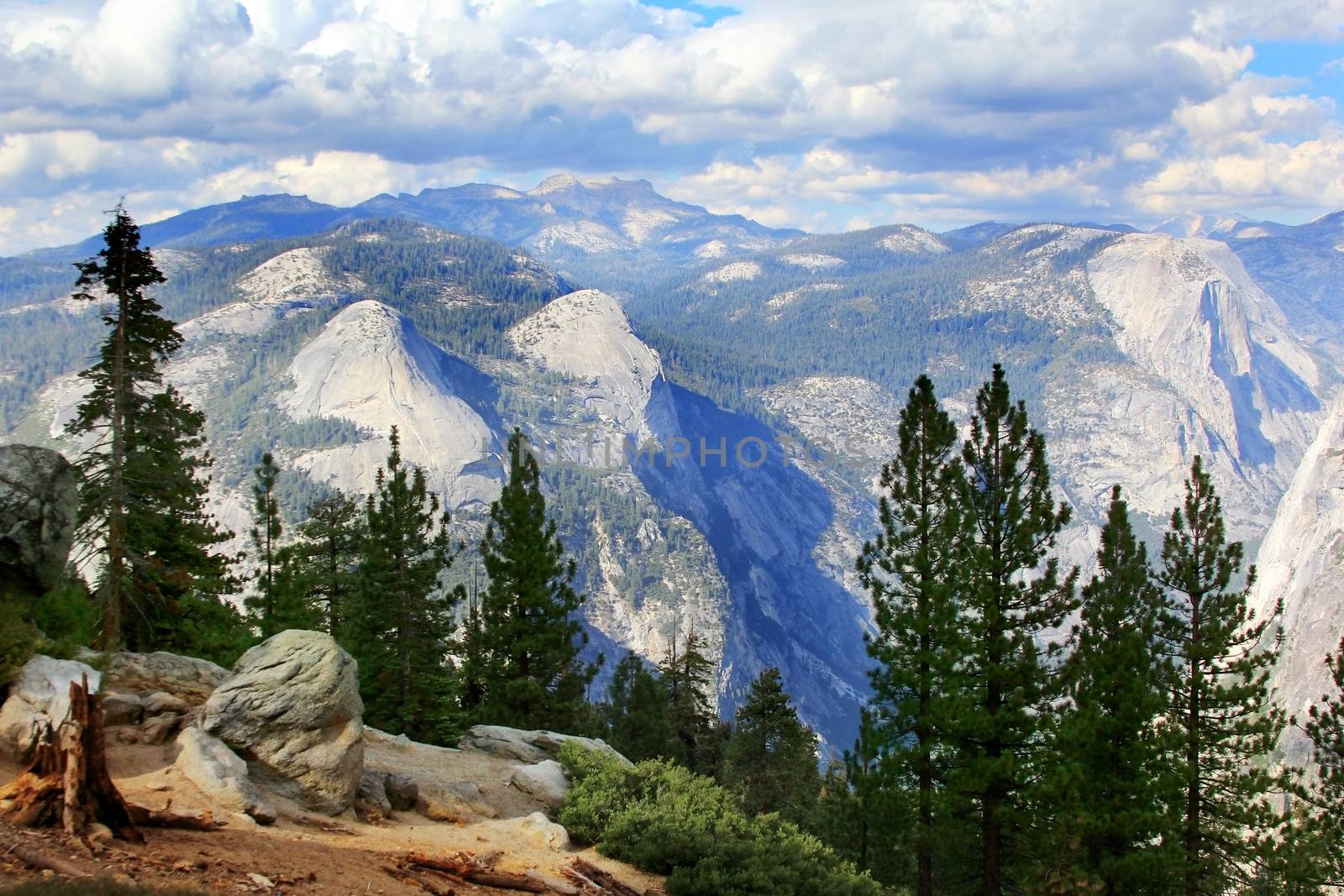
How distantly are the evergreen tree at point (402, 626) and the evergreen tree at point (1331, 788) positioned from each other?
25152 millimetres

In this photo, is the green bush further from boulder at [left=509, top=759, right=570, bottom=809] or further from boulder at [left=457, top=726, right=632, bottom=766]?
boulder at [left=457, top=726, right=632, bottom=766]

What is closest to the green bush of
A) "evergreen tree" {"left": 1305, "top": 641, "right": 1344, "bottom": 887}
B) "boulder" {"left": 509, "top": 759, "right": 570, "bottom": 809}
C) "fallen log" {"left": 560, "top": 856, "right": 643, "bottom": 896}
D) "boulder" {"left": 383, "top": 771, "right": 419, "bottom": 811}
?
"boulder" {"left": 509, "top": 759, "right": 570, "bottom": 809}

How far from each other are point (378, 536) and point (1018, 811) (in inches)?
913

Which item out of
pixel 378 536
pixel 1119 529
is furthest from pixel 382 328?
pixel 1119 529

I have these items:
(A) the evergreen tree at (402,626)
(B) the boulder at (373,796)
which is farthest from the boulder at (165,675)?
(A) the evergreen tree at (402,626)

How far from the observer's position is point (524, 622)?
33.9 meters

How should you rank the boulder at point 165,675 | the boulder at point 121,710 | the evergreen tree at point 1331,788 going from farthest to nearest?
1. the evergreen tree at point 1331,788
2. the boulder at point 165,675
3. the boulder at point 121,710

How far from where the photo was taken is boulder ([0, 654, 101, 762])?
44.5 ft

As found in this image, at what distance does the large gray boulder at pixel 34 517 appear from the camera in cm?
1755

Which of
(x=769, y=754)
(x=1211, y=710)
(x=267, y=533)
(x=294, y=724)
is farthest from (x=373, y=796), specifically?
(x=769, y=754)

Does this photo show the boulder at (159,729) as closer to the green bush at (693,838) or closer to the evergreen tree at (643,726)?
the green bush at (693,838)

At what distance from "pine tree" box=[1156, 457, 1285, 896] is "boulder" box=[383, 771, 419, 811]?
59.6 ft

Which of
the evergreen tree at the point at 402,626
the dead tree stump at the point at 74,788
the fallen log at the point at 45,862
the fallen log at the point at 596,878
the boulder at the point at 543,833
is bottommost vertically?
the fallen log at the point at 596,878

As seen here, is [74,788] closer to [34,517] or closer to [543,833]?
[543,833]
